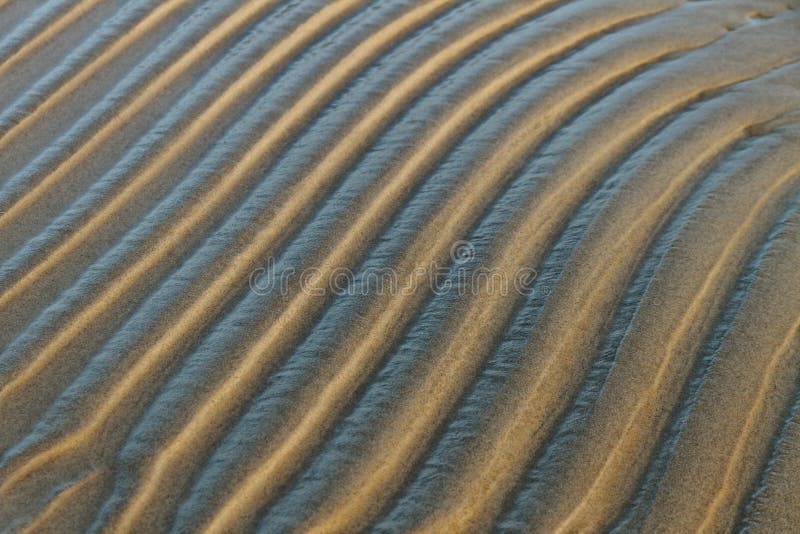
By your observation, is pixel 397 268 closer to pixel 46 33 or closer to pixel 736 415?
pixel 736 415

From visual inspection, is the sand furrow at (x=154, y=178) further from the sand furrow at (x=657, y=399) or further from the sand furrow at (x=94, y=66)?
Answer: the sand furrow at (x=657, y=399)

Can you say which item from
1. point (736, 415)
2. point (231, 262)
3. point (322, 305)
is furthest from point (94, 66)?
point (736, 415)

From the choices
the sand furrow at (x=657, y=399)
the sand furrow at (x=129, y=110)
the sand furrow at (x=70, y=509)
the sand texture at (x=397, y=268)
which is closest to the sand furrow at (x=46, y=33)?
the sand texture at (x=397, y=268)

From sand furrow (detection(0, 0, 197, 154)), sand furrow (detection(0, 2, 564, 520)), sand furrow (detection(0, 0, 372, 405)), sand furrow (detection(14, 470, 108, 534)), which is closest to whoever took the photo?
sand furrow (detection(14, 470, 108, 534))

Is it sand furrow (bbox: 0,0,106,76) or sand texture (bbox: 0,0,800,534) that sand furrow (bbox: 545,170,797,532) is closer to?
sand texture (bbox: 0,0,800,534)

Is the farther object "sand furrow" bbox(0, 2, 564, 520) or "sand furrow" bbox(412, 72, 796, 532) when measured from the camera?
"sand furrow" bbox(0, 2, 564, 520)

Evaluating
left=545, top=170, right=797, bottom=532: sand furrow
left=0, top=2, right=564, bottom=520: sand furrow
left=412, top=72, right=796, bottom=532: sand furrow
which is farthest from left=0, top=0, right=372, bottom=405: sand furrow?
left=545, top=170, right=797, bottom=532: sand furrow

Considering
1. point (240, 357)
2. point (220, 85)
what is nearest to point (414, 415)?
point (240, 357)

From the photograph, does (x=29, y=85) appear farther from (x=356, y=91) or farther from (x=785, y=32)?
(x=785, y=32)
